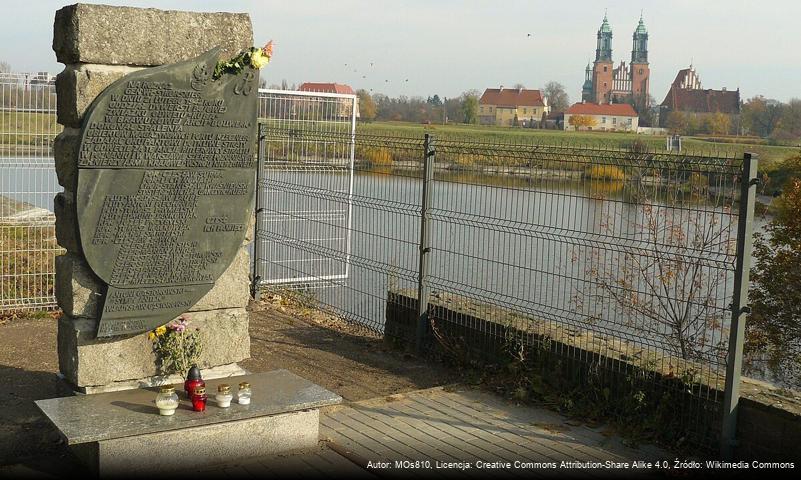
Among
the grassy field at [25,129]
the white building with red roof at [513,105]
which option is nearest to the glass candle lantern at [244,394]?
the grassy field at [25,129]

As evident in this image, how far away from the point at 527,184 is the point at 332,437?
9.03ft

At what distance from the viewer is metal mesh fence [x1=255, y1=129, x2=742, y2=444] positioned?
21.3ft

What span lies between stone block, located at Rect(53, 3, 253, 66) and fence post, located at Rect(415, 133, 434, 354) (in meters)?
2.77

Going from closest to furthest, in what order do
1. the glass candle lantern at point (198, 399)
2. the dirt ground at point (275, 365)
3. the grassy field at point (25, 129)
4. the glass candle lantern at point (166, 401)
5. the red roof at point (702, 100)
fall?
the glass candle lantern at point (166, 401)
the glass candle lantern at point (198, 399)
the dirt ground at point (275, 365)
the grassy field at point (25, 129)
the red roof at point (702, 100)

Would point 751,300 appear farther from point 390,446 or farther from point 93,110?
point 93,110

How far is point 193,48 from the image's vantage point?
240 inches

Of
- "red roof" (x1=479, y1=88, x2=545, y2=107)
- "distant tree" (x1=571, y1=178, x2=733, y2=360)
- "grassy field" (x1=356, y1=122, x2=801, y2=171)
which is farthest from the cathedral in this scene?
"distant tree" (x1=571, y1=178, x2=733, y2=360)

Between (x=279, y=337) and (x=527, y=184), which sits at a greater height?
(x=527, y=184)

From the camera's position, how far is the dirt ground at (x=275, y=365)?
6352 millimetres

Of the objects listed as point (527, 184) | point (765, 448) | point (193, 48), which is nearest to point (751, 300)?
point (527, 184)

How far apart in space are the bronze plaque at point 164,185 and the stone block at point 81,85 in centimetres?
11

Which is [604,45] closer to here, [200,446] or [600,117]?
[600,117]

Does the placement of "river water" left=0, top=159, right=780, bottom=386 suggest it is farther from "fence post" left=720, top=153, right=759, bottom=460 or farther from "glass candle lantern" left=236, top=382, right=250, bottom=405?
"glass candle lantern" left=236, top=382, right=250, bottom=405

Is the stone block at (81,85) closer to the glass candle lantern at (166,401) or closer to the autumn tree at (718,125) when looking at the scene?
the glass candle lantern at (166,401)
